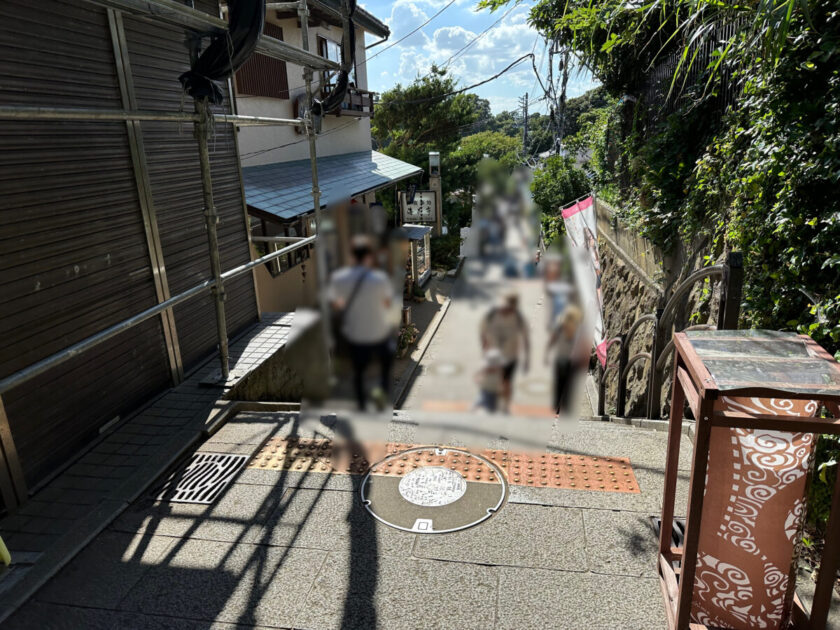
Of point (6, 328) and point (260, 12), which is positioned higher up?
point (260, 12)

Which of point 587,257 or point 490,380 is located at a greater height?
point 587,257

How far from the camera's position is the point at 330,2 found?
133 inches

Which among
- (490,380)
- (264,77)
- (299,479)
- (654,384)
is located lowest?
(299,479)

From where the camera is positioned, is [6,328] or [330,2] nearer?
[330,2]

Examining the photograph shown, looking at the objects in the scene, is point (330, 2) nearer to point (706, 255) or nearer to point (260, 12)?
point (260, 12)

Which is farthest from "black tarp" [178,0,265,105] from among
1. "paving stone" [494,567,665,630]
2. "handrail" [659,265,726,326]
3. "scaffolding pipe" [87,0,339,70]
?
"paving stone" [494,567,665,630]

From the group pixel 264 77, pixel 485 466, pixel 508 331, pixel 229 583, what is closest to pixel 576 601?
pixel 485 466

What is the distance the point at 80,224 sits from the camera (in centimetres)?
707

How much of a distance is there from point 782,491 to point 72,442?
7983 mm

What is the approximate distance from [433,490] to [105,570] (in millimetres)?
3661

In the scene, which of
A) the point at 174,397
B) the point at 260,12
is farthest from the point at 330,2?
the point at 174,397

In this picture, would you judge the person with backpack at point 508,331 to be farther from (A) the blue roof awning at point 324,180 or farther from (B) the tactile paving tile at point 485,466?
(B) the tactile paving tile at point 485,466

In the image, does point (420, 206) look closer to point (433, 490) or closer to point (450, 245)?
point (450, 245)

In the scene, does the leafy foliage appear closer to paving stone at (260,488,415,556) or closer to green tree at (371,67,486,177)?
green tree at (371,67,486,177)
